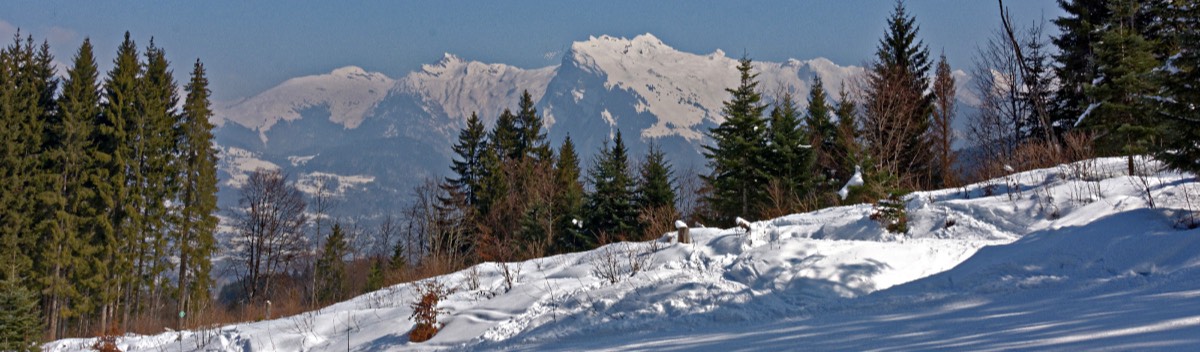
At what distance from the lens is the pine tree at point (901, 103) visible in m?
24.4

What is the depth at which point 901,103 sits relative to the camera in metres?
25.5

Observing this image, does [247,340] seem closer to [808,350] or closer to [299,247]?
[808,350]

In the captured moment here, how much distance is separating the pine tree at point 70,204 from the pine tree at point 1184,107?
31270 millimetres

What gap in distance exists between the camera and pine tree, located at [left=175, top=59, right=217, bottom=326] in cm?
2922

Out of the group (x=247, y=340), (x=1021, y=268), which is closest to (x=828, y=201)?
(x=1021, y=268)

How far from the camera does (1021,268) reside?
7.04 m

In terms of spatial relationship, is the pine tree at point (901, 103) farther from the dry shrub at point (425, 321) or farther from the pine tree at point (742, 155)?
the dry shrub at point (425, 321)

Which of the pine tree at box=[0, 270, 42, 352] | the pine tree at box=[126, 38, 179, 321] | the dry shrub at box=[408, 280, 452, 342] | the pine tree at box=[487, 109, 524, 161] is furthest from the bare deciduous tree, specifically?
the dry shrub at box=[408, 280, 452, 342]

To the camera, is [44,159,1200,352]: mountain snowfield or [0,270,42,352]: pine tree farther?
[0,270,42,352]: pine tree

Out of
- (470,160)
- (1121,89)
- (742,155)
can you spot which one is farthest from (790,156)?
(470,160)

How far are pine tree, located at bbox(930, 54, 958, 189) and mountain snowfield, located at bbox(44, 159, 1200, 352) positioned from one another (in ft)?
46.1

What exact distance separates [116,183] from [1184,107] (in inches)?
1273

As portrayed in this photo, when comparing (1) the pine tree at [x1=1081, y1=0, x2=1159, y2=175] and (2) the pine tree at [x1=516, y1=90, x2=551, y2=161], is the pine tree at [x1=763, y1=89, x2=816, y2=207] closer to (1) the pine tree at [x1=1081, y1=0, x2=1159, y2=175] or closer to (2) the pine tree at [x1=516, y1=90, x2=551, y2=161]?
(1) the pine tree at [x1=1081, y1=0, x2=1159, y2=175]

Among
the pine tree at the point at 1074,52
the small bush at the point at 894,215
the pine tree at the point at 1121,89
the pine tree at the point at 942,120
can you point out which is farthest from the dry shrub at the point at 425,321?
the pine tree at the point at 1074,52
